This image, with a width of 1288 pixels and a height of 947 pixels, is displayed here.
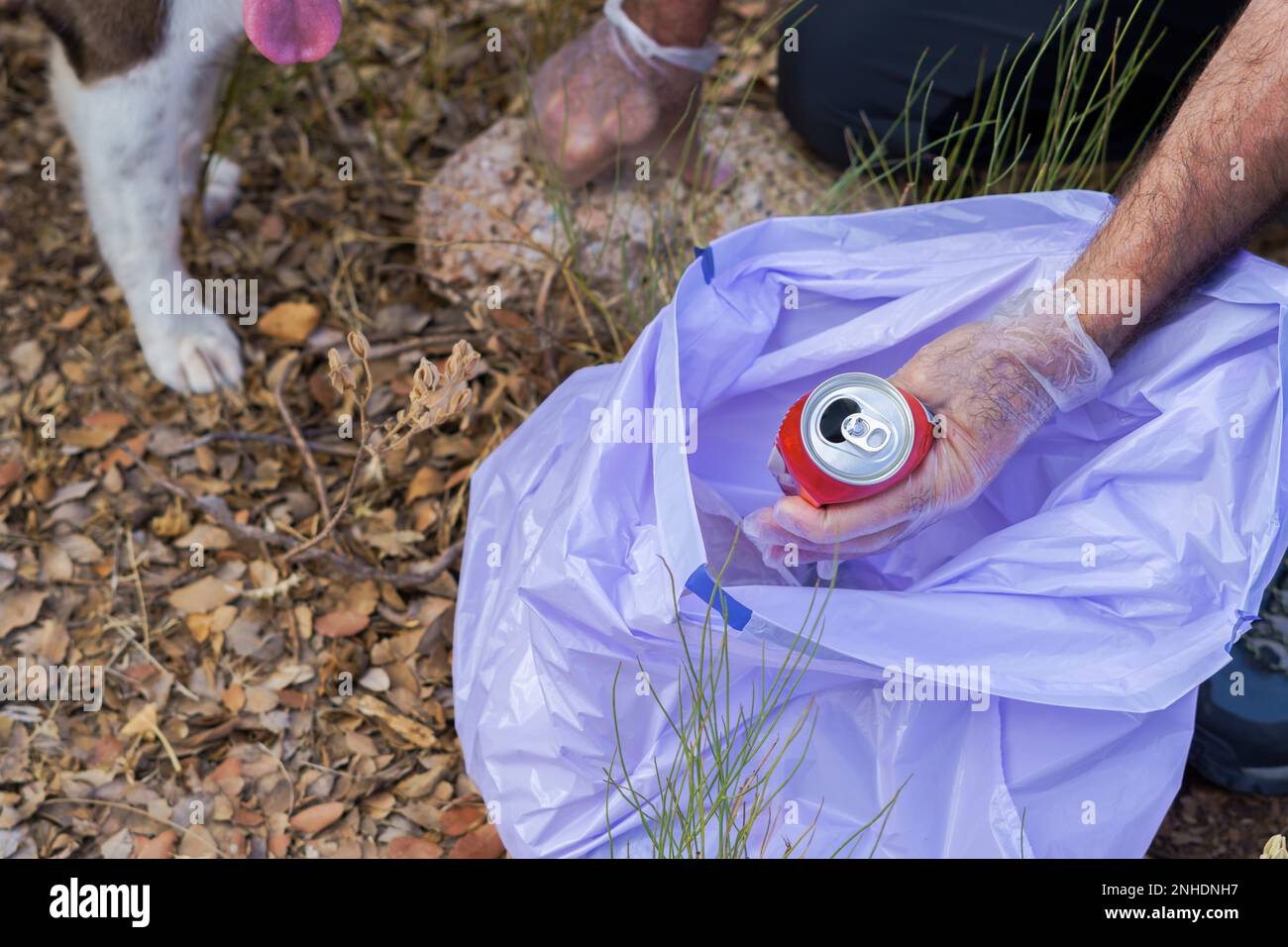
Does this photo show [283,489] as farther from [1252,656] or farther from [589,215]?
[1252,656]

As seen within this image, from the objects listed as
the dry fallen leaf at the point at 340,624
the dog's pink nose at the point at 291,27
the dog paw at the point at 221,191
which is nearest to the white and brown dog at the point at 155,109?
the dog's pink nose at the point at 291,27

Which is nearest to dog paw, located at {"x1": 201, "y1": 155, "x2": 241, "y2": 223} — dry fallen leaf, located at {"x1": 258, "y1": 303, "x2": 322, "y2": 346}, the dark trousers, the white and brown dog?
the white and brown dog

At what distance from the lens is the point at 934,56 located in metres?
1.74

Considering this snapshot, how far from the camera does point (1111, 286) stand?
1206mm

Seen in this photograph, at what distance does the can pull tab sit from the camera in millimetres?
1068

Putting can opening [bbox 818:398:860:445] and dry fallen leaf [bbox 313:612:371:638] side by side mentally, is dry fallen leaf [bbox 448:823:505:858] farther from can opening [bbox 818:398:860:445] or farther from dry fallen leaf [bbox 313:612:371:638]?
can opening [bbox 818:398:860:445]

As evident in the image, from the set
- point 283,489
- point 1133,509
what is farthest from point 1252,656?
point 283,489

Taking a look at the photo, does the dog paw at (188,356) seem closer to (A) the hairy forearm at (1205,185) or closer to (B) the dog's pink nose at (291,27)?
(B) the dog's pink nose at (291,27)

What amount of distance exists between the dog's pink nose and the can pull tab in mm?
761

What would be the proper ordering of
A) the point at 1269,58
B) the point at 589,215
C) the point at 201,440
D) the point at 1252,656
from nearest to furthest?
the point at 1269,58 → the point at 1252,656 → the point at 201,440 → the point at 589,215

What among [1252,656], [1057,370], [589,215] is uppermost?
[1057,370]

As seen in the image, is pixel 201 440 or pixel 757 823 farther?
pixel 201 440
